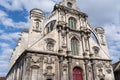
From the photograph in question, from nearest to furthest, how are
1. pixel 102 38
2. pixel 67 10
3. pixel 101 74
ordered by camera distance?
pixel 101 74
pixel 67 10
pixel 102 38

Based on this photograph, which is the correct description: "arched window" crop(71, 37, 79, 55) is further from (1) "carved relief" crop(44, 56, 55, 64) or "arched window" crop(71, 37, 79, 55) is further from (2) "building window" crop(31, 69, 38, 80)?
(2) "building window" crop(31, 69, 38, 80)

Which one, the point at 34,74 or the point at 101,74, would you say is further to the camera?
the point at 101,74

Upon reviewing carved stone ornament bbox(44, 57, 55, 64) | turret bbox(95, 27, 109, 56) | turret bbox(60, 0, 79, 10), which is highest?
turret bbox(60, 0, 79, 10)

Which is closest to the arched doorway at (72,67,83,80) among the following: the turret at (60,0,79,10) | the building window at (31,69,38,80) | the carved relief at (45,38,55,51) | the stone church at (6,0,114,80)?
the stone church at (6,0,114,80)

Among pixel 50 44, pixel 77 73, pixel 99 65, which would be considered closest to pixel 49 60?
pixel 50 44

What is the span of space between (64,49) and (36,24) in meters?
5.25

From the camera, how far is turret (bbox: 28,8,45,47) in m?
20.4

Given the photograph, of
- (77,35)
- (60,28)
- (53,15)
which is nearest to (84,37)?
(77,35)

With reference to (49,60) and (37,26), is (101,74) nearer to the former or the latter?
(49,60)

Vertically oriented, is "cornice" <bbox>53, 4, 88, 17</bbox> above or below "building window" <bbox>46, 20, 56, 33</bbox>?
above

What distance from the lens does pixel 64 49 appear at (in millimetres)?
21328

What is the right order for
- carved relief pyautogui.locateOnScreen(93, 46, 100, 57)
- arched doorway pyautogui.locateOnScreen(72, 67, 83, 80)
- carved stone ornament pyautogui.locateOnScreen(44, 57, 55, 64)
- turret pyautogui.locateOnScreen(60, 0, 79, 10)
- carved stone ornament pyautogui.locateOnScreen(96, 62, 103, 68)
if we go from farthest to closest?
1. turret pyautogui.locateOnScreen(60, 0, 79, 10)
2. carved relief pyautogui.locateOnScreen(93, 46, 100, 57)
3. carved stone ornament pyautogui.locateOnScreen(96, 62, 103, 68)
4. arched doorway pyautogui.locateOnScreen(72, 67, 83, 80)
5. carved stone ornament pyautogui.locateOnScreen(44, 57, 55, 64)

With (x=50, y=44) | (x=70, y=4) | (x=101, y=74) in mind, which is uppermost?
(x=70, y=4)

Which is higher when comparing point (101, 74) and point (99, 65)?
point (99, 65)
